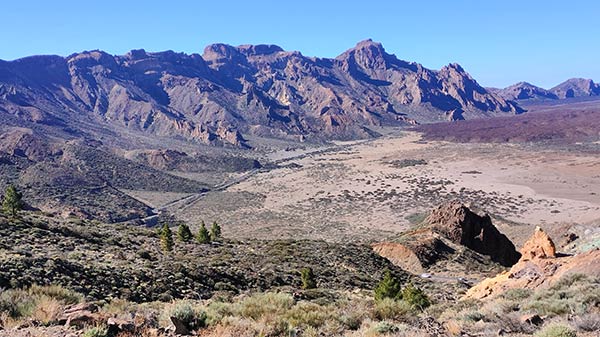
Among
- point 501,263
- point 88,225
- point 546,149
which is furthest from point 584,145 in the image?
point 88,225

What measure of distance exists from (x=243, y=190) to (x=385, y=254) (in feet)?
244

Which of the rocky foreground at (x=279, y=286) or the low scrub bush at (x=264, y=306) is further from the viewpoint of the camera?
the low scrub bush at (x=264, y=306)

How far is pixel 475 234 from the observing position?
129 ft

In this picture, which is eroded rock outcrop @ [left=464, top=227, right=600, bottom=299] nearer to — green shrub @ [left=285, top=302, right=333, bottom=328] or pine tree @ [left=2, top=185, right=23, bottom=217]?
green shrub @ [left=285, top=302, right=333, bottom=328]

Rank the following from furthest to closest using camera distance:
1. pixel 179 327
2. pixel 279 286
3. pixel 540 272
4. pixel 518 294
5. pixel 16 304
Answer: pixel 279 286, pixel 540 272, pixel 518 294, pixel 16 304, pixel 179 327

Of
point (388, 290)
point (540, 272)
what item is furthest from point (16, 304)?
point (540, 272)

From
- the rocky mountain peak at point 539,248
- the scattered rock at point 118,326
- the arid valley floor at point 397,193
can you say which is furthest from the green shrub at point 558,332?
the arid valley floor at point 397,193

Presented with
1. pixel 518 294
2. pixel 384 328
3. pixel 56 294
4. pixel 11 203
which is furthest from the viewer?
pixel 11 203

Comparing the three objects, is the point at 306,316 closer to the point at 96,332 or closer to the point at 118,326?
the point at 118,326

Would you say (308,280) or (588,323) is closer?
(588,323)

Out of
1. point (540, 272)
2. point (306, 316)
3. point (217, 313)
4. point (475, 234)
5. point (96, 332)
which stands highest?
point (96, 332)

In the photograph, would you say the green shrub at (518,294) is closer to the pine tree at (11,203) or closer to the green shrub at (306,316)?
the green shrub at (306,316)

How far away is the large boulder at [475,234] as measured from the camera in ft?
126

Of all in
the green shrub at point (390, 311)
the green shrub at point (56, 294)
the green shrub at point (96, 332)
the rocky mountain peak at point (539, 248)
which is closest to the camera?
the green shrub at point (96, 332)
